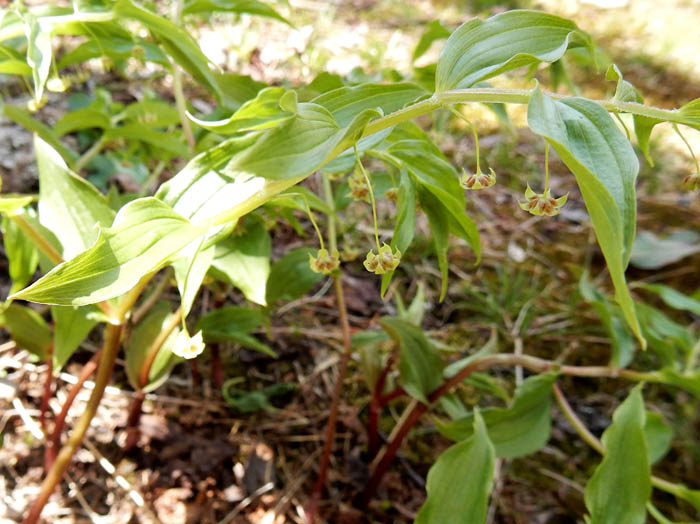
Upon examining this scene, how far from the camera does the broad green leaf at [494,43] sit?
3.34ft

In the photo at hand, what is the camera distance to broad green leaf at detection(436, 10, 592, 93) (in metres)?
1.02

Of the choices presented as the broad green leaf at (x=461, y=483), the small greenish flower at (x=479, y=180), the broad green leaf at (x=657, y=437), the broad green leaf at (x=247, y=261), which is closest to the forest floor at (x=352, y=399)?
the broad green leaf at (x=657, y=437)

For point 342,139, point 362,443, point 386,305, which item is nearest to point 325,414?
point 362,443

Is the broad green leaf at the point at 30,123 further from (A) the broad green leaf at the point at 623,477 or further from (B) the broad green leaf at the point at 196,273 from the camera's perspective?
(A) the broad green leaf at the point at 623,477

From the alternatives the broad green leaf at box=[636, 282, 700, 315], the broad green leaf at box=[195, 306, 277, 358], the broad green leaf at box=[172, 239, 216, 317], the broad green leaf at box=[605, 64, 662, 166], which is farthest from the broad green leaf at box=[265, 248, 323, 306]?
the broad green leaf at box=[636, 282, 700, 315]

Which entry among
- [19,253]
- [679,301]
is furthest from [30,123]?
[679,301]

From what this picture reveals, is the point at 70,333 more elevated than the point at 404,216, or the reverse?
the point at 404,216

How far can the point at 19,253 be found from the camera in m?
1.67

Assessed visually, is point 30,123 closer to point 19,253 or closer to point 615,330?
point 19,253

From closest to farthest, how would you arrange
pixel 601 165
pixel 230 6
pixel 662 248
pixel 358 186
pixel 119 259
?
pixel 601 165 → pixel 119 259 → pixel 358 186 → pixel 230 6 → pixel 662 248

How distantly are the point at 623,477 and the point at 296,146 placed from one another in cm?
A: 118

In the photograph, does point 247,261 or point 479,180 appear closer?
point 479,180

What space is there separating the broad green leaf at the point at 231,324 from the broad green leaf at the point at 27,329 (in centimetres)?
43

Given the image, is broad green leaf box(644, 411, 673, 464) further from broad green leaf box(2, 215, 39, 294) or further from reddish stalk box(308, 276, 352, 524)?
broad green leaf box(2, 215, 39, 294)
